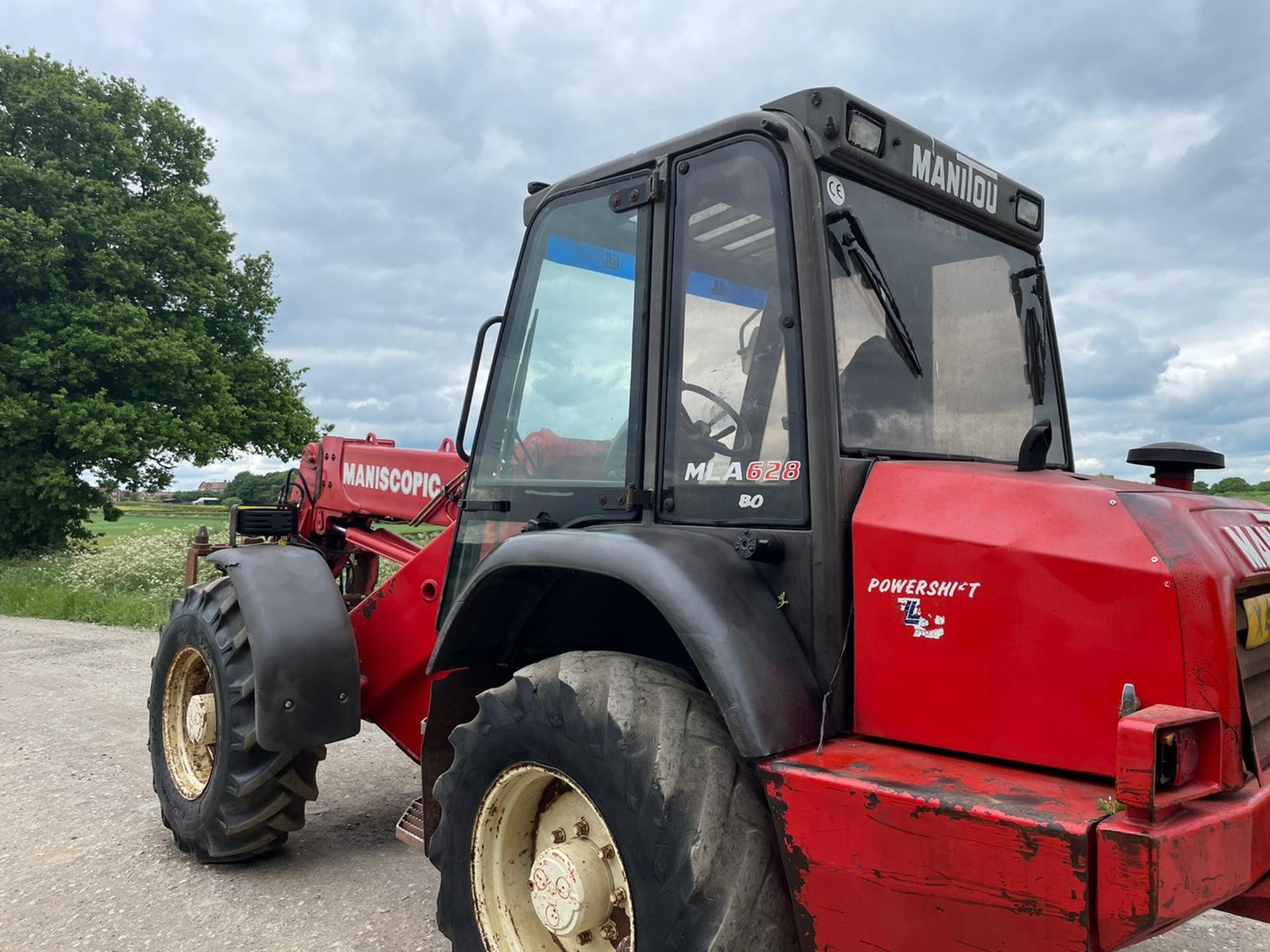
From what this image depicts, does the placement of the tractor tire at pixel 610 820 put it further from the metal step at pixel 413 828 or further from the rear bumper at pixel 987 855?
the metal step at pixel 413 828

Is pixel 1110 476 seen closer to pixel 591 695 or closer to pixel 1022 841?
pixel 1022 841

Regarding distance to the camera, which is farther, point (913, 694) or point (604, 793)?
point (604, 793)

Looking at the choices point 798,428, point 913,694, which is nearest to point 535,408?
point 798,428

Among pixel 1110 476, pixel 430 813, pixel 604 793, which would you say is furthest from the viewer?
pixel 430 813

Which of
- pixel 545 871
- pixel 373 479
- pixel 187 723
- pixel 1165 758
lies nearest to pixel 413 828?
A: pixel 545 871

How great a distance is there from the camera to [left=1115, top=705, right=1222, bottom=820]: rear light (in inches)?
71.9

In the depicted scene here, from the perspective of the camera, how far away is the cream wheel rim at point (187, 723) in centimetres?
443

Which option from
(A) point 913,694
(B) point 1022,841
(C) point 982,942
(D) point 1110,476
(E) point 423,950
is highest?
(D) point 1110,476

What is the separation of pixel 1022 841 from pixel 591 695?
1095mm

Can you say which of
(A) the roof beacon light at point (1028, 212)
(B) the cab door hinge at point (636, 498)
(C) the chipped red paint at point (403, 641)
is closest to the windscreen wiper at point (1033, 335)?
(A) the roof beacon light at point (1028, 212)

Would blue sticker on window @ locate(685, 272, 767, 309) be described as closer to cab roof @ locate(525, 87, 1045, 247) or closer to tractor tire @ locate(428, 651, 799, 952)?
cab roof @ locate(525, 87, 1045, 247)

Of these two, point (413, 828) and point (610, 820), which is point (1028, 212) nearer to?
point (610, 820)

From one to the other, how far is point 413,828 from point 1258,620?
2827 mm

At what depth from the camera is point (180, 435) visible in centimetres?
2045
